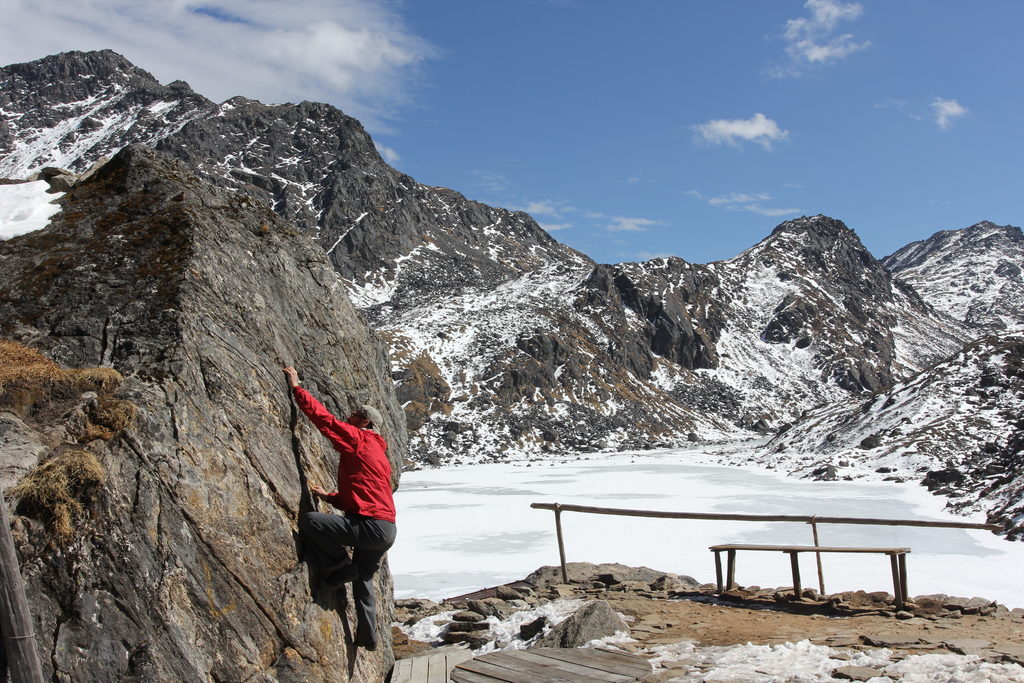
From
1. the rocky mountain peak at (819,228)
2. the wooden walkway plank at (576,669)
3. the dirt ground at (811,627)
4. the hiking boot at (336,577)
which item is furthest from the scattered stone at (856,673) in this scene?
the rocky mountain peak at (819,228)

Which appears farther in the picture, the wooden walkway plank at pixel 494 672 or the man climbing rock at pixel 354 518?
the wooden walkway plank at pixel 494 672

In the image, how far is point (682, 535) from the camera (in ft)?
80.7

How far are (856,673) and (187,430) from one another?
6.99 m

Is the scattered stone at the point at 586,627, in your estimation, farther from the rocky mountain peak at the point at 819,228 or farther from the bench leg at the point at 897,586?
the rocky mountain peak at the point at 819,228

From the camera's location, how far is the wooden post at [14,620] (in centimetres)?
472

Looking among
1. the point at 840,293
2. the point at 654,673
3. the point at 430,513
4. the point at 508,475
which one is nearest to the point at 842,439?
the point at 508,475

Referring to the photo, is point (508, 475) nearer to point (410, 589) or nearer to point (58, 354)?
point (410, 589)

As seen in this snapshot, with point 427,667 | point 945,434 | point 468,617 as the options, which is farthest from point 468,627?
point 945,434

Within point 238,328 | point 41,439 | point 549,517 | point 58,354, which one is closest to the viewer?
point 41,439

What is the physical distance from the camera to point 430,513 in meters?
31.0

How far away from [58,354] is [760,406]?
101m

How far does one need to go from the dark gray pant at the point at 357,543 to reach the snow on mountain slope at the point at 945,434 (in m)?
26.8

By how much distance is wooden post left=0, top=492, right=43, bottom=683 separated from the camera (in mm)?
4719

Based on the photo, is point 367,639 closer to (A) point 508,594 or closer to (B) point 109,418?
(B) point 109,418
